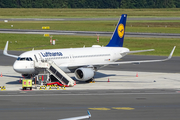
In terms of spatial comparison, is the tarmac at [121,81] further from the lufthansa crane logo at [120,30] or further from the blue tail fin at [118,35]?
the lufthansa crane logo at [120,30]

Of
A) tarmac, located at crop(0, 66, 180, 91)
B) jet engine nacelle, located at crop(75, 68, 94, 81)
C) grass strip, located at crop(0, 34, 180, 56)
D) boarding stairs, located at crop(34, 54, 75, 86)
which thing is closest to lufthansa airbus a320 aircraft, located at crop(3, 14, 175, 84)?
jet engine nacelle, located at crop(75, 68, 94, 81)

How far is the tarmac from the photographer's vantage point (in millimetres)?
47594

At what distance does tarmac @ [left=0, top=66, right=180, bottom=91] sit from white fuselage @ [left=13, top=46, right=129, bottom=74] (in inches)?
107

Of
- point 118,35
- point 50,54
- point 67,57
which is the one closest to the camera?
point 50,54

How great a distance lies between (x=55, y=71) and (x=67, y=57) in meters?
3.61

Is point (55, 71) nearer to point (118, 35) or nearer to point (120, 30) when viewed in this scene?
point (118, 35)

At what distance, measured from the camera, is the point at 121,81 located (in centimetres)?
5259

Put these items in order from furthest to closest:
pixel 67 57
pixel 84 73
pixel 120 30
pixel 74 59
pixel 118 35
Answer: pixel 120 30 < pixel 118 35 < pixel 74 59 < pixel 67 57 < pixel 84 73

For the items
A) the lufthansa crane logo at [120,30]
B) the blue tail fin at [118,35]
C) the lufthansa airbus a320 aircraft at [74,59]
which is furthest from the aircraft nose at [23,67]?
the lufthansa crane logo at [120,30]

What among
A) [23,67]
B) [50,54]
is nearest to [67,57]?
[50,54]

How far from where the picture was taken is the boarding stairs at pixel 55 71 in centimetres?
4747

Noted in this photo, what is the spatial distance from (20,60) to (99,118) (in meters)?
20.2

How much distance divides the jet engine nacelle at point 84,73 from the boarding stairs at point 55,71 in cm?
159

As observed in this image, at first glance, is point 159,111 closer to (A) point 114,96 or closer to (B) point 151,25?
(A) point 114,96
